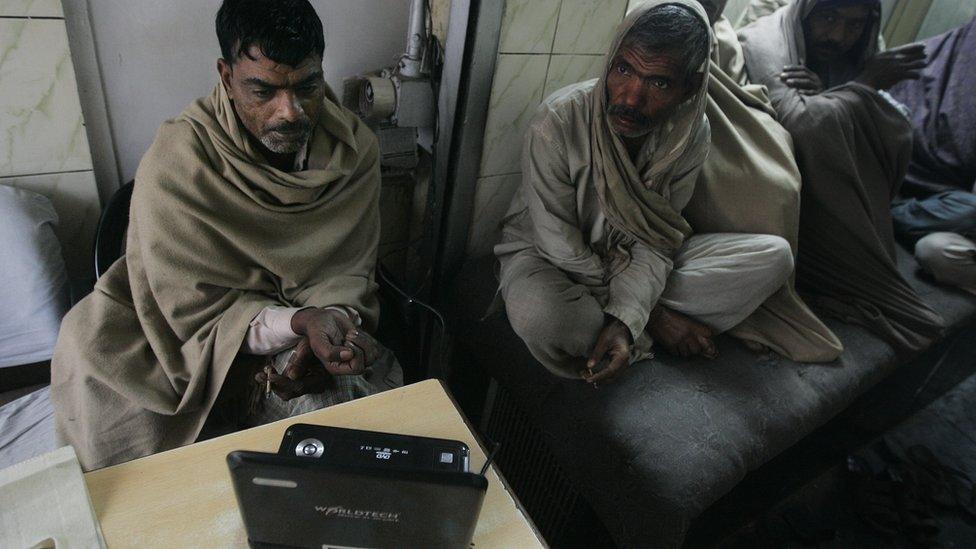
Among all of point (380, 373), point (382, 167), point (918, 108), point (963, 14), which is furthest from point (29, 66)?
point (963, 14)

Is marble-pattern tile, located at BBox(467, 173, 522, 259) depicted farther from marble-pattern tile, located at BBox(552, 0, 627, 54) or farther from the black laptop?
the black laptop

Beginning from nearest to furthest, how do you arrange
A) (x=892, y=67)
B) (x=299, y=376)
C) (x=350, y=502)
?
(x=350, y=502) < (x=299, y=376) < (x=892, y=67)

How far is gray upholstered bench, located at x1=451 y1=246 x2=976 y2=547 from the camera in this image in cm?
127

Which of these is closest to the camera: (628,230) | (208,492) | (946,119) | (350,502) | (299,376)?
(350,502)

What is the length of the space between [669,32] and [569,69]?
0.52 metres

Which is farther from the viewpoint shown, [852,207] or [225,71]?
[852,207]

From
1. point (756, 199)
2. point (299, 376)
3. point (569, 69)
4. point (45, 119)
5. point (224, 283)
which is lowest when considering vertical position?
point (299, 376)

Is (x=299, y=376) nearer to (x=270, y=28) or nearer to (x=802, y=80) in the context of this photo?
(x=270, y=28)

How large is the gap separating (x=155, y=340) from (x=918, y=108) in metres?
3.38

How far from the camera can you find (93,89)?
136 cm

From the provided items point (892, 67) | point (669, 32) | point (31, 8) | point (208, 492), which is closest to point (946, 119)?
point (892, 67)

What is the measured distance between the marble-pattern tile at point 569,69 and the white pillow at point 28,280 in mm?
1407

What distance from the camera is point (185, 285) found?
117cm

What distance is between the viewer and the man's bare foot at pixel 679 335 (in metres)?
1.62
